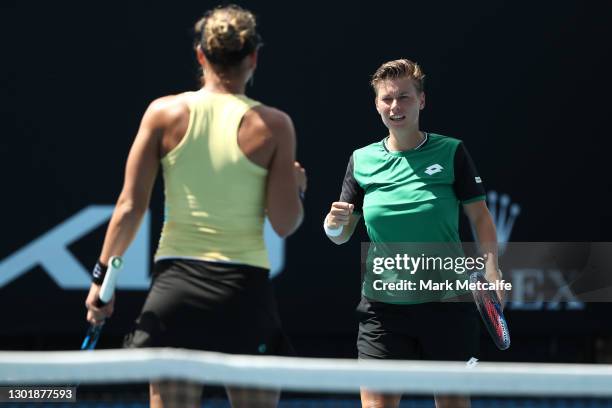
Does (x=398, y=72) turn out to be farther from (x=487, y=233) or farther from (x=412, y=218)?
(x=487, y=233)

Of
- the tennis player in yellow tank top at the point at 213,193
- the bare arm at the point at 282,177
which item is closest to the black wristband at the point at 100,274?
the tennis player in yellow tank top at the point at 213,193

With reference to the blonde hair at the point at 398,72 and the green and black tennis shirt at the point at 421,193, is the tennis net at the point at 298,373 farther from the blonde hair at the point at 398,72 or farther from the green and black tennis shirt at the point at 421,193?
the blonde hair at the point at 398,72

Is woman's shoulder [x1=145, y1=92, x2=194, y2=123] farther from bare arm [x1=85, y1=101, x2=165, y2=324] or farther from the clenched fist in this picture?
the clenched fist

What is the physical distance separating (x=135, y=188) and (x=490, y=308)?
1378 mm

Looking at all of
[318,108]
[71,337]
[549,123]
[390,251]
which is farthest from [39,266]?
[549,123]

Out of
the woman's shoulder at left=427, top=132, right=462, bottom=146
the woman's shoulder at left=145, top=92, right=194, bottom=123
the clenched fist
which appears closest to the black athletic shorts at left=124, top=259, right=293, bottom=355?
the woman's shoulder at left=145, top=92, right=194, bottom=123

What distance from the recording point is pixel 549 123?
5234 mm

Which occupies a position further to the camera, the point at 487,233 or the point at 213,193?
the point at 487,233

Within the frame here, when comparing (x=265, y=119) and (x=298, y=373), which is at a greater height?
(x=265, y=119)

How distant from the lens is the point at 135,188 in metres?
2.58

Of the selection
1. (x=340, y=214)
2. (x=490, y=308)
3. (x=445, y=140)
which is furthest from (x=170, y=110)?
(x=490, y=308)

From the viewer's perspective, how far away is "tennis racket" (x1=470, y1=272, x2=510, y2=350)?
3.35 metres

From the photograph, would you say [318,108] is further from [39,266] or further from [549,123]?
[39,266]

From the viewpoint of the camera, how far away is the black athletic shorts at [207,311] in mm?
2551
